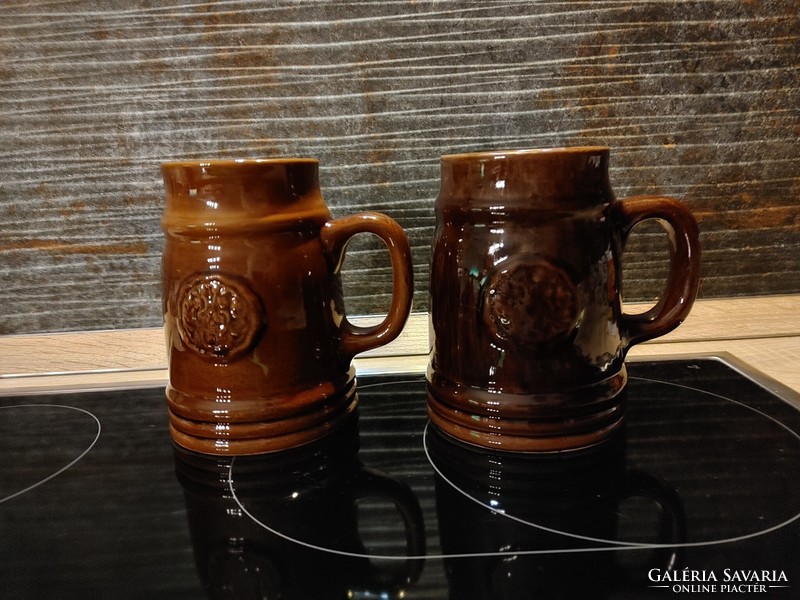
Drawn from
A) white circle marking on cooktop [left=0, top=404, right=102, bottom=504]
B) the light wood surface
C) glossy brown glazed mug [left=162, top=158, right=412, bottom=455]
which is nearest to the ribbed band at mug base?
glossy brown glazed mug [left=162, top=158, right=412, bottom=455]

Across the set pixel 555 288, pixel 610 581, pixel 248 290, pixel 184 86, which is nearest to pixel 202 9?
A: pixel 184 86

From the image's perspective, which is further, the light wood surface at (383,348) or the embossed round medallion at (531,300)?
the light wood surface at (383,348)

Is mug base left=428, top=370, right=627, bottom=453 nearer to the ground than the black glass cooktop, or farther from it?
farther from it

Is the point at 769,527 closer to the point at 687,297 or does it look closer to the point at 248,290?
the point at 687,297

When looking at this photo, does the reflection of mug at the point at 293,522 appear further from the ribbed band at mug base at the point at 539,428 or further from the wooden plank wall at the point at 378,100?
the wooden plank wall at the point at 378,100

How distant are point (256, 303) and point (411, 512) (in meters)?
0.21

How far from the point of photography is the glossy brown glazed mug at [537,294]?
47cm

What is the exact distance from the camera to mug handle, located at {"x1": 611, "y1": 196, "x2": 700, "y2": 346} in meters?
0.51

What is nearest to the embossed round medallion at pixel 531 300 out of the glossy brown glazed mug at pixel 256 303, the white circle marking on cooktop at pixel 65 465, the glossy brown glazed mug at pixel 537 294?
the glossy brown glazed mug at pixel 537 294

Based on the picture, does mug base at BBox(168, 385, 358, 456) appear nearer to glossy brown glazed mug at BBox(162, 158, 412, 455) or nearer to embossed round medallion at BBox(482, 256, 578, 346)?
glossy brown glazed mug at BBox(162, 158, 412, 455)

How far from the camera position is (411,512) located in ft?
1.50

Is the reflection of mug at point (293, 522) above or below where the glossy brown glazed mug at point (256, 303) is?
below

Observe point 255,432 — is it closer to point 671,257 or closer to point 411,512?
point 411,512

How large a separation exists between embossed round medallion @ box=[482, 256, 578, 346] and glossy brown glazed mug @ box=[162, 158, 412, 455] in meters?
0.10
